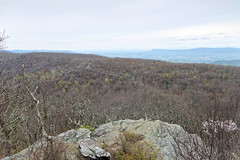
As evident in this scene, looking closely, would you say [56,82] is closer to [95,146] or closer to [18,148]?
[18,148]

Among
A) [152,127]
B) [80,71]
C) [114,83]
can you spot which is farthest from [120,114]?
[80,71]

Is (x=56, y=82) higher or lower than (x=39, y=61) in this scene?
lower

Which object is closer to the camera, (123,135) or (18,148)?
(123,135)

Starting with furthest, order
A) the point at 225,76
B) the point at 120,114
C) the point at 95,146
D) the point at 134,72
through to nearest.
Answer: the point at 134,72, the point at 225,76, the point at 120,114, the point at 95,146

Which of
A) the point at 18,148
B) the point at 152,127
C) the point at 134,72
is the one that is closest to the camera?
the point at 152,127

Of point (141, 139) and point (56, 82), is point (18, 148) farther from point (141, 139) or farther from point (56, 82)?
point (56, 82)

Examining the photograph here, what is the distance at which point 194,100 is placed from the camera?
15.9 metres

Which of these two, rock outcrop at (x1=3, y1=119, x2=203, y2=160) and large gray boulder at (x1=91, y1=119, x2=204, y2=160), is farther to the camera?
large gray boulder at (x1=91, y1=119, x2=204, y2=160)

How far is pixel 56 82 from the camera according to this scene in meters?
26.4

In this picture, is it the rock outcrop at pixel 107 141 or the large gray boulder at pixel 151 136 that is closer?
the rock outcrop at pixel 107 141

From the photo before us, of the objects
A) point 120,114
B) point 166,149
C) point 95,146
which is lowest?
point 120,114

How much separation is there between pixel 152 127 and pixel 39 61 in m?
43.6

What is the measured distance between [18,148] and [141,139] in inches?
232

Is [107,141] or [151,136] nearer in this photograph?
[107,141]
